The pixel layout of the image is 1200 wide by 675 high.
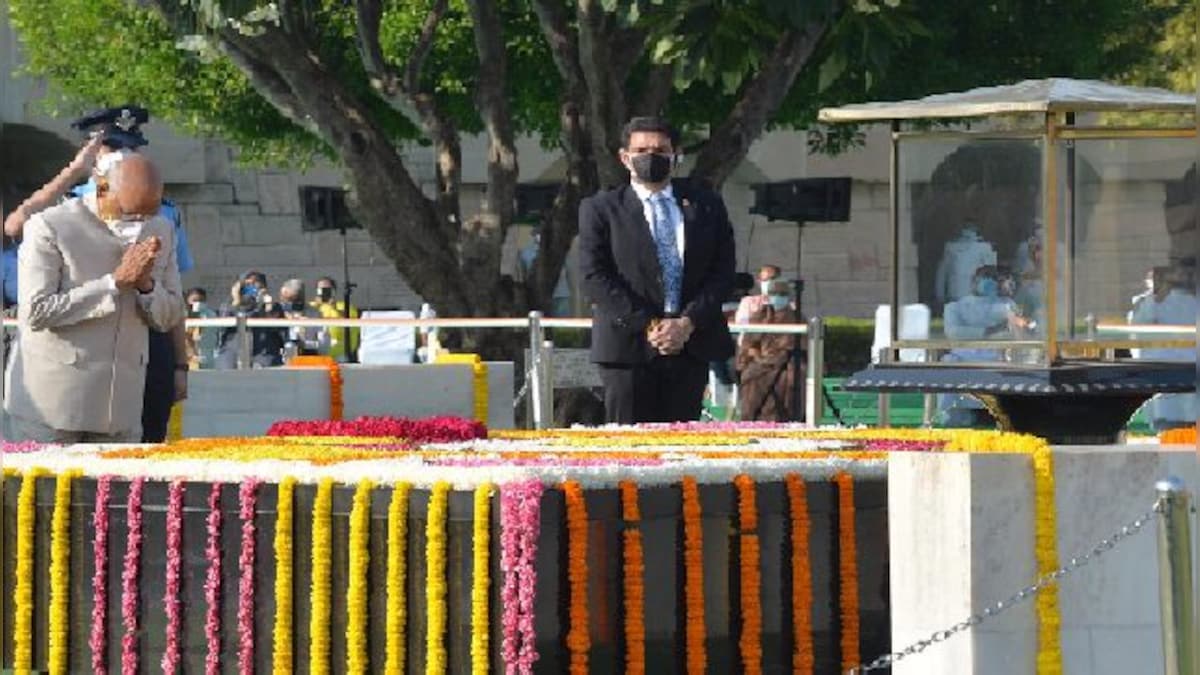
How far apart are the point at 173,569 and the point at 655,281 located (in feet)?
14.1

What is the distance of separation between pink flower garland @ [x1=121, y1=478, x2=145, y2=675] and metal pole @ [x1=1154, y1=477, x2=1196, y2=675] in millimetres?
2971

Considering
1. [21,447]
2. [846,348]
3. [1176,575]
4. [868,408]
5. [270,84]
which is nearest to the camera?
[1176,575]

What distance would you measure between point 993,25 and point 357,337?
291 inches

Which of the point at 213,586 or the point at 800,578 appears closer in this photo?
the point at 800,578

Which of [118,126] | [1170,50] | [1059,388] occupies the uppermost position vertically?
[1170,50]

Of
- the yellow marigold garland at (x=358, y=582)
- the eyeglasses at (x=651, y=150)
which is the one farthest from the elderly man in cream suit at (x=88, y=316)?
the yellow marigold garland at (x=358, y=582)

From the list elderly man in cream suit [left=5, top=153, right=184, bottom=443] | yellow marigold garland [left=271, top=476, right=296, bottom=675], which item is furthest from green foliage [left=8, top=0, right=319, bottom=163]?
yellow marigold garland [left=271, top=476, right=296, bottom=675]

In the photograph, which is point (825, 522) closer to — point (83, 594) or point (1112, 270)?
point (83, 594)

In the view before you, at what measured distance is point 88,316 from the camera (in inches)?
465

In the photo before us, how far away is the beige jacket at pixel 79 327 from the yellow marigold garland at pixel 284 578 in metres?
2.87

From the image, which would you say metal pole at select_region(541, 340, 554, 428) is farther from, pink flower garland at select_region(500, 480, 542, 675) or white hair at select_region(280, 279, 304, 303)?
white hair at select_region(280, 279, 304, 303)

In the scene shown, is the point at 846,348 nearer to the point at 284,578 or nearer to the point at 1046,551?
the point at 284,578

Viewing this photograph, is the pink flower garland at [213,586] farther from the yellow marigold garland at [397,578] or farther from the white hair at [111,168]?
the white hair at [111,168]

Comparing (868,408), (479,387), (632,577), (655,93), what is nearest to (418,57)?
(655,93)
